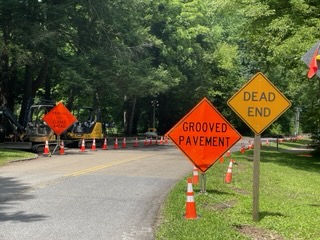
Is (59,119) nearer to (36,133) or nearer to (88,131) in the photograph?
(36,133)

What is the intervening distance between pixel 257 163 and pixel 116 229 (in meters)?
2.79

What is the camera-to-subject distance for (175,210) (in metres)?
9.27

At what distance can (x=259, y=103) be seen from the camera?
335 inches

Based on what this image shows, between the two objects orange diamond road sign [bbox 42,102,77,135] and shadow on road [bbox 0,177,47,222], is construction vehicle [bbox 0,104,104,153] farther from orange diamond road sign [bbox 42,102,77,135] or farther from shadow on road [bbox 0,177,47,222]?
shadow on road [bbox 0,177,47,222]

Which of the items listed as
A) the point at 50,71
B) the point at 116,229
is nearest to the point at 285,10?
the point at 116,229

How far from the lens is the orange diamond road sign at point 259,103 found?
8445mm

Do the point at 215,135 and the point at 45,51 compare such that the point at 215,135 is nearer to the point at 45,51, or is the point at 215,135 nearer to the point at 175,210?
the point at 175,210

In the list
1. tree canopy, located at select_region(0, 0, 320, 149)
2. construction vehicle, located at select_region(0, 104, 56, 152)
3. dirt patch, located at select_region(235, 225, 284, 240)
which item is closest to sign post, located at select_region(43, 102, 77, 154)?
construction vehicle, located at select_region(0, 104, 56, 152)

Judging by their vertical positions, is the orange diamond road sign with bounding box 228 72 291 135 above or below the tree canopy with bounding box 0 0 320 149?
below

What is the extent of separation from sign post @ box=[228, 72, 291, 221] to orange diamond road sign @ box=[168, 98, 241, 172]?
1677 mm

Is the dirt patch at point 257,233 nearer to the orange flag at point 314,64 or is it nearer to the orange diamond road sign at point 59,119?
the orange flag at point 314,64

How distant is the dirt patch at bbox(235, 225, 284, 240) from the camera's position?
740cm

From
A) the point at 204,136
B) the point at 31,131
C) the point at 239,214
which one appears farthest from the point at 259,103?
the point at 31,131

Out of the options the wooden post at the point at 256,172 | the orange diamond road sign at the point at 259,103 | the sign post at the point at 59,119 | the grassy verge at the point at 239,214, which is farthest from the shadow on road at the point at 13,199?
the sign post at the point at 59,119
